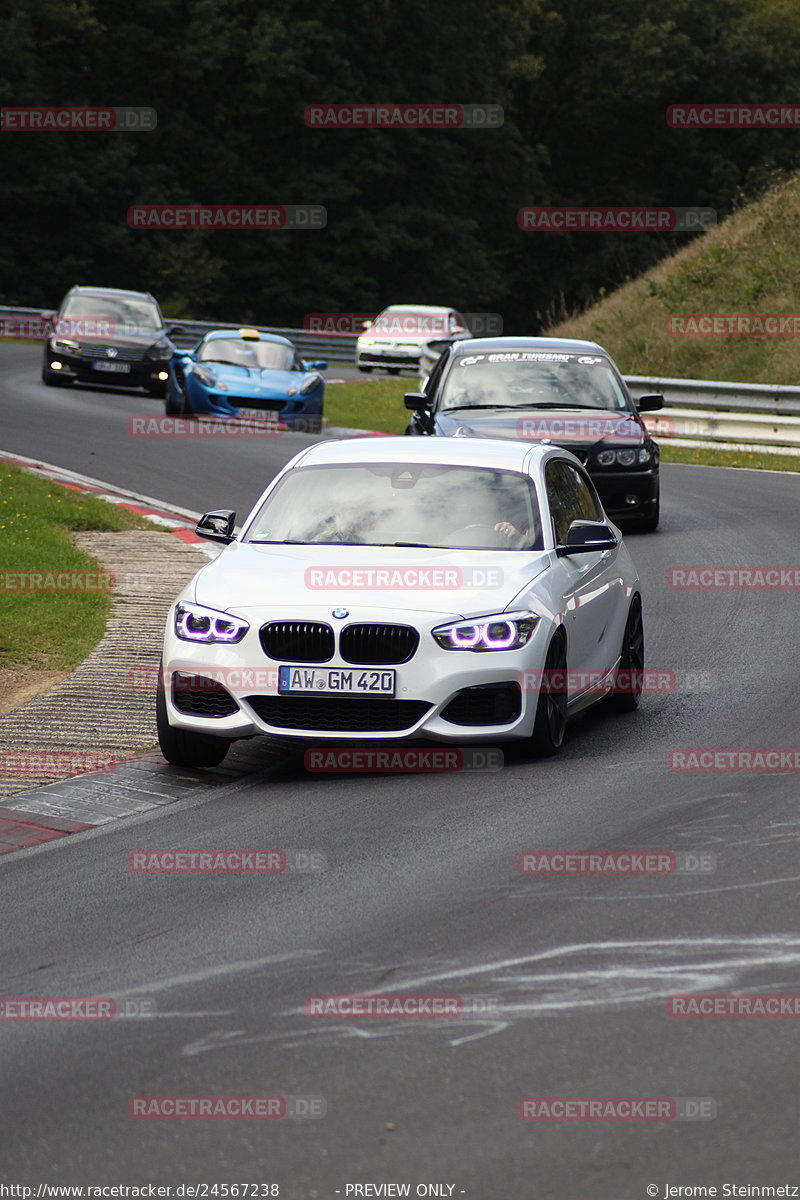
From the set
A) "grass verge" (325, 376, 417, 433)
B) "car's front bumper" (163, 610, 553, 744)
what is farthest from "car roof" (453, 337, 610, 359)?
"car's front bumper" (163, 610, 553, 744)

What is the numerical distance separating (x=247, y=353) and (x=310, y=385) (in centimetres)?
113

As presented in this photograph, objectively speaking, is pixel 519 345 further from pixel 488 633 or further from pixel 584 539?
pixel 488 633

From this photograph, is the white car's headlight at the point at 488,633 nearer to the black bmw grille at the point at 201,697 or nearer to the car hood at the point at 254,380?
the black bmw grille at the point at 201,697

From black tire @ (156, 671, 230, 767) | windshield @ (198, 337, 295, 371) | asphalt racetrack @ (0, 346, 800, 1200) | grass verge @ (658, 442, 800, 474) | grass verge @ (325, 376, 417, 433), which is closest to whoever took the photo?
asphalt racetrack @ (0, 346, 800, 1200)

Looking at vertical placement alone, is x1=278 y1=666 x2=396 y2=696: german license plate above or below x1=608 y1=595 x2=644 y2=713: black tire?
above

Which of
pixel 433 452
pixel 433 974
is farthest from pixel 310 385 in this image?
pixel 433 974

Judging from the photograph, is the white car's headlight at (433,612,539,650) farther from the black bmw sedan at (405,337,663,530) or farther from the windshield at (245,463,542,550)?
the black bmw sedan at (405,337,663,530)

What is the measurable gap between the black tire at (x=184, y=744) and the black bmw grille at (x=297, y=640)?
0.52 meters

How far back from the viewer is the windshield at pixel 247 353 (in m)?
27.2

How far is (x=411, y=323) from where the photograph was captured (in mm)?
45094

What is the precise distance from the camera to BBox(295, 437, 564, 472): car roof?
995cm

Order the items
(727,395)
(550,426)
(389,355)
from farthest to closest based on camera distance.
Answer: (389,355) → (727,395) → (550,426)

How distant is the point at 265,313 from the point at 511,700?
5528 centimetres

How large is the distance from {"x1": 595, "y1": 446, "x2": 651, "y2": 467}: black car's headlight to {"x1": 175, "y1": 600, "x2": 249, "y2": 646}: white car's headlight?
907 centimetres
